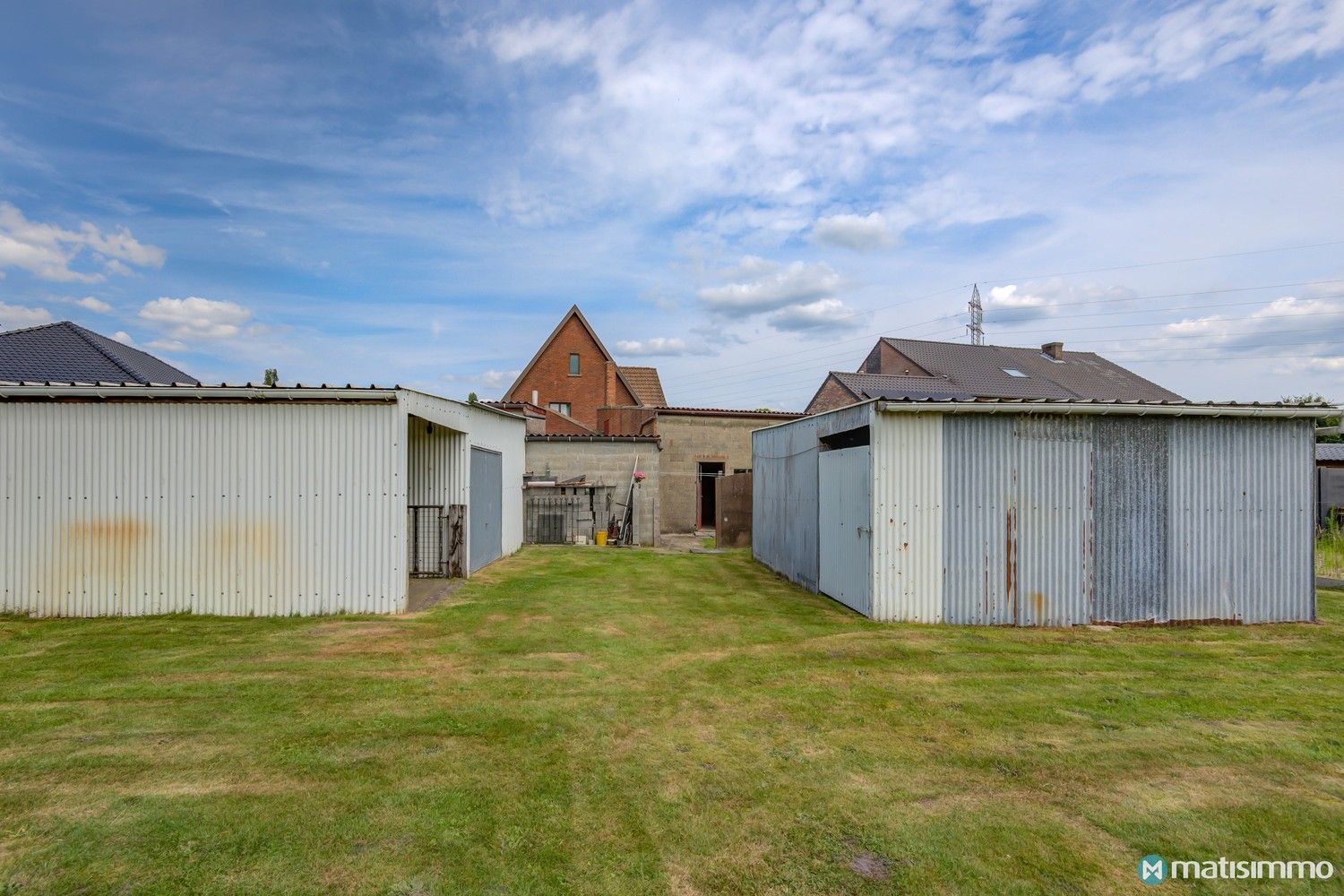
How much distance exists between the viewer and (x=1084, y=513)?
8859 mm

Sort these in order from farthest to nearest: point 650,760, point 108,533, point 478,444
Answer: point 478,444 < point 108,533 < point 650,760

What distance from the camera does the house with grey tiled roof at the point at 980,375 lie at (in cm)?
2841

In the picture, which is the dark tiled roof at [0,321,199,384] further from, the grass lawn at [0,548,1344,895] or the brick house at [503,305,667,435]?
the brick house at [503,305,667,435]

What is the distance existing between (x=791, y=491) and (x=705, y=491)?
12.6 meters

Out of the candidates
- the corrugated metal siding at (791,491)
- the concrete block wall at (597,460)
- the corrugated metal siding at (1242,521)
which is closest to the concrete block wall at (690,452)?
the concrete block wall at (597,460)

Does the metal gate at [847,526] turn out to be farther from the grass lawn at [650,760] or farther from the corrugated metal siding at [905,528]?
the grass lawn at [650,760]

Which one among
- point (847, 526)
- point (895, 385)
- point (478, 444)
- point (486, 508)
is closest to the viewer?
point (847, 526)

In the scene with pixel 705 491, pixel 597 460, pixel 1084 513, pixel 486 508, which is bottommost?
pixel 705 491

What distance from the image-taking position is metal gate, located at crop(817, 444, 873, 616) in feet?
29.5

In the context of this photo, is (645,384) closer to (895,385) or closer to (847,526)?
(895,385)

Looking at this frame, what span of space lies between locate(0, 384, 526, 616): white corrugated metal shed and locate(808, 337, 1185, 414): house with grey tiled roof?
831 inches

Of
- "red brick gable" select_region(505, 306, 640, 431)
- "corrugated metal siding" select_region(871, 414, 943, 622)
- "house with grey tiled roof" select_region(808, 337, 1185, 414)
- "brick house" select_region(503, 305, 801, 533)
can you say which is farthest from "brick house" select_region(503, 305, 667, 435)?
"corrugated metal siding" select_region(871, 414, 943, 622)

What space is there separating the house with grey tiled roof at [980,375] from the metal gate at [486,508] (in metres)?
16.2

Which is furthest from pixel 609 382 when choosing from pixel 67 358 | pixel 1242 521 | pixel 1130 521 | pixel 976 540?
pixel 1242 521
